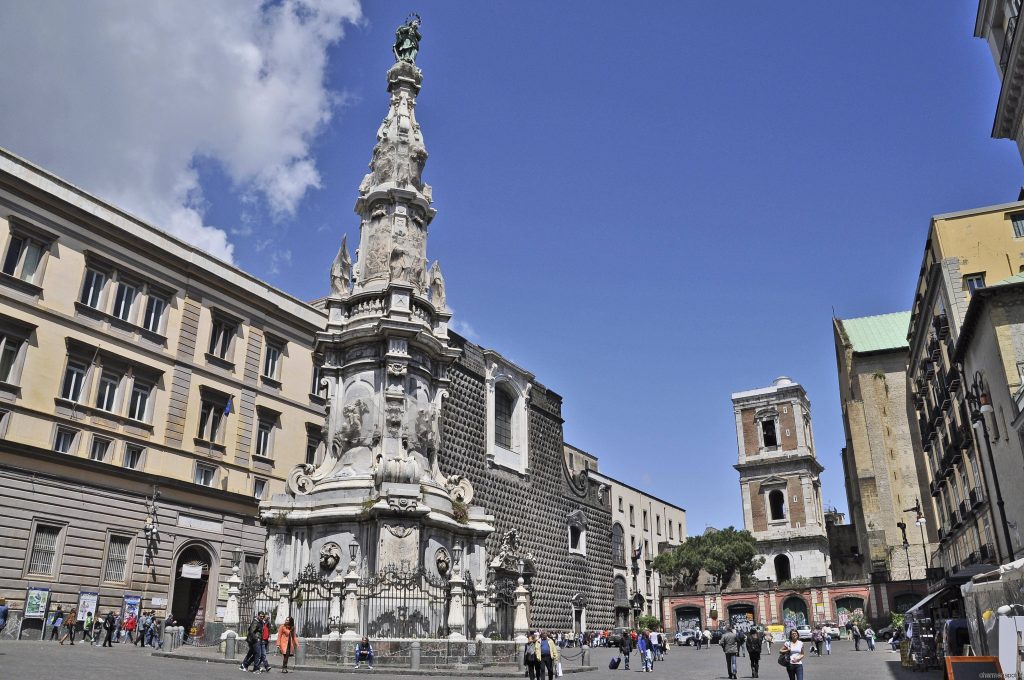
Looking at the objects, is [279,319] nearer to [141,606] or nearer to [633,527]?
[141,606]

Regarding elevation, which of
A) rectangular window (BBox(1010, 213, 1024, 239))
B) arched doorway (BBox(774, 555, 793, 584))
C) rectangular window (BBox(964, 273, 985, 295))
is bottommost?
arched doorway (BBox(774, 555, 793, 584))

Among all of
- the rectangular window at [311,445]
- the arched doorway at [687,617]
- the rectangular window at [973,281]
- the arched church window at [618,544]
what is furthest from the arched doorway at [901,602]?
the rectangular window at [311,445]

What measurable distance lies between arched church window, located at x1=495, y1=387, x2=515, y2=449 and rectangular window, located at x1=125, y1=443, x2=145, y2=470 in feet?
69.5

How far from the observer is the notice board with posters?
11195 millimetres

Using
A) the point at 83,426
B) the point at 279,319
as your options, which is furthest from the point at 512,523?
the point at 83,426

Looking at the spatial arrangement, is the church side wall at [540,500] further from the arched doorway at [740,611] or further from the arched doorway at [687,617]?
the arched doorway at [740,611]

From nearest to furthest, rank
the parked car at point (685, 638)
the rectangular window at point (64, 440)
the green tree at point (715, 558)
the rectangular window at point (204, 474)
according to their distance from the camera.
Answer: the rectangular window at point (64, 440) < the rectangular window at point (204, 474) < the parked car at point (685, 638) < the green tree at point (715, 558)

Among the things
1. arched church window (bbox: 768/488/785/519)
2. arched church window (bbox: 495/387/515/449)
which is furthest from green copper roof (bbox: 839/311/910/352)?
arched church window (bbox: 495/387/515/449)

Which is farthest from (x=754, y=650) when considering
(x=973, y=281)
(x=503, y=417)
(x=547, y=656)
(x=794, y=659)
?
(x=503, y=417)

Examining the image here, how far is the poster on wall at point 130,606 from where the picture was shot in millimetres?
28266

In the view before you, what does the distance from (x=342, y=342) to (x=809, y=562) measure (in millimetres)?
57214

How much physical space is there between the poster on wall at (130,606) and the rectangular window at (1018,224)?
39.0m

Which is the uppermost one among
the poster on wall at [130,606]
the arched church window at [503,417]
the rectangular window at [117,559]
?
the arched church window at [503,417]

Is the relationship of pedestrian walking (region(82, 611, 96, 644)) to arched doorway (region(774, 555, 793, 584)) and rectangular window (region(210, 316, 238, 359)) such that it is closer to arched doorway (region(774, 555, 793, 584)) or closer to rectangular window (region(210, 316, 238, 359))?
rectangular window (region(210, 316, 238, 359))
